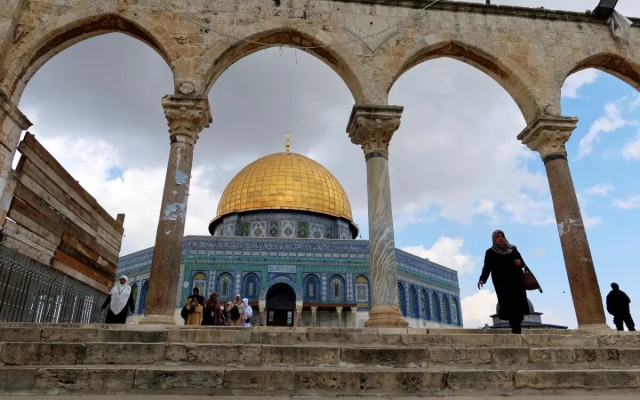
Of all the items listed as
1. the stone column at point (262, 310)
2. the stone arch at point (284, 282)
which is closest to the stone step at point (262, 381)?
the stone column at point (262, 310)

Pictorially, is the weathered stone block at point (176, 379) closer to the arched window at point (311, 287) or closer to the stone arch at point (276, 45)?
the stone arch at point (276, 45)

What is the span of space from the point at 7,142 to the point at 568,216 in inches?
389

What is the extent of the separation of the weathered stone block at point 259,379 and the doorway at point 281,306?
20157mm

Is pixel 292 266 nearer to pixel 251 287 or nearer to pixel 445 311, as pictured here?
pixel 251 287

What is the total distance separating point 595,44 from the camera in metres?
8.98

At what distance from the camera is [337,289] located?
23344mm

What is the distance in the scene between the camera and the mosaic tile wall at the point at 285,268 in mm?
22812

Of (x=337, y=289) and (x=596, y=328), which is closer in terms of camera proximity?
(x=596, y=328)

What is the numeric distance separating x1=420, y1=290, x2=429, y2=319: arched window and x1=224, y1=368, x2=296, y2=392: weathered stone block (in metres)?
23.6

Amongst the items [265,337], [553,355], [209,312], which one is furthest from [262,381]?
[209,312]

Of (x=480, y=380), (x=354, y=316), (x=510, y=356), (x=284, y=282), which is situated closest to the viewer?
(x=480, y=380)

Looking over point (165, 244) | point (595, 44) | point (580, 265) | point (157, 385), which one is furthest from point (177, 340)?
point (595, 44)

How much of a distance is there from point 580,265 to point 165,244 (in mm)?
6819

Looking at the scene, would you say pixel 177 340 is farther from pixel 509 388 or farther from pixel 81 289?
pixel 81 289
